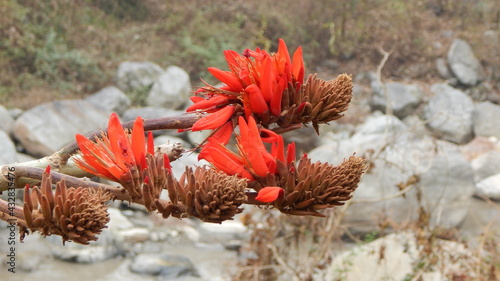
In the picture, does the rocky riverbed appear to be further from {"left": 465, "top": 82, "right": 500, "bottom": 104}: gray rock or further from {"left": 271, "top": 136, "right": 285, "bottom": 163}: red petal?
{"left": 271, "top": 136, "right": 285, "bottom": 163}: red petal

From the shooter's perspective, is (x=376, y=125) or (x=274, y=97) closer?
(x=274, y=97)

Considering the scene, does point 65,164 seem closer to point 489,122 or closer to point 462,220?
point 462,220

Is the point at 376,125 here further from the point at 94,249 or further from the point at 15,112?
the point at 15,112

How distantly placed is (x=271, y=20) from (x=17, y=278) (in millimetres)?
7775

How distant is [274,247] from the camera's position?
15.0 feet

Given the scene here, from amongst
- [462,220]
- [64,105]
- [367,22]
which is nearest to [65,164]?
[462,220]

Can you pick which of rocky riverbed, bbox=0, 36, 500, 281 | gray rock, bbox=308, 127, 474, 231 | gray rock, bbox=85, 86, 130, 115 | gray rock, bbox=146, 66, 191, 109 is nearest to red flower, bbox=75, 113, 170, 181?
rocky riverbed, bbox=0, 36, 500, 281

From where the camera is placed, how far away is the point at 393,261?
15.6 ft

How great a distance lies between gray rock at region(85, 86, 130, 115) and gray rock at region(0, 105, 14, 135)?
1.33m

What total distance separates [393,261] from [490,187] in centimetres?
403

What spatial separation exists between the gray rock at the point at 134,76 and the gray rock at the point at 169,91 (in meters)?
0.15

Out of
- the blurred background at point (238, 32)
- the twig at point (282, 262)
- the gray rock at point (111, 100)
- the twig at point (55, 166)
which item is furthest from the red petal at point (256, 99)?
the blurred background at point (238, 32)

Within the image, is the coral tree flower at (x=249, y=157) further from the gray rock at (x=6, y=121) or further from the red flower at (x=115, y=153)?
the gray rock at (x=6, y=121)

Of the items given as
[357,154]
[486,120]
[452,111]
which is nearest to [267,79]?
[357,154]
